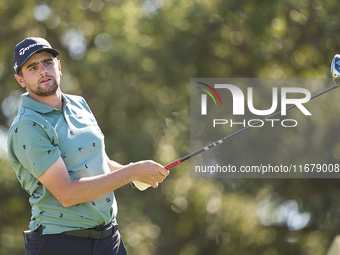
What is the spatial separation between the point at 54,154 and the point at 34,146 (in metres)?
0.06

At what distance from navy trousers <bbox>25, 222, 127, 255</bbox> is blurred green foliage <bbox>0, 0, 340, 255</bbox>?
416cm

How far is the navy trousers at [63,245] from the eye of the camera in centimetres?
167

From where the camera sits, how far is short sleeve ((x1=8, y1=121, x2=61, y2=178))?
1.62m

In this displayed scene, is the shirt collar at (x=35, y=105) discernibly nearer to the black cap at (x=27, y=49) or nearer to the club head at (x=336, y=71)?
the black cap at (x=27, y=49)

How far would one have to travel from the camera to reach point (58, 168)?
1.64 metres

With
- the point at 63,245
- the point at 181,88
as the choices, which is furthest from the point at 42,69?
the point at 181,88

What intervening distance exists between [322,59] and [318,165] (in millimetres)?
1182

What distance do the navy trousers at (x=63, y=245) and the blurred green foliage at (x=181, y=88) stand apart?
416cm

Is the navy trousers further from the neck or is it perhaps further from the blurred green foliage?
the blurred green foliage

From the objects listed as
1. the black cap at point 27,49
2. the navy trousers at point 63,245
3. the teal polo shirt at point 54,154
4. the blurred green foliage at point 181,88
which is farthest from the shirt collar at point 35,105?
the blurred green foliage at point 181,88

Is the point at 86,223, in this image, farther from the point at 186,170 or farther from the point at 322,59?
the point at 322,59

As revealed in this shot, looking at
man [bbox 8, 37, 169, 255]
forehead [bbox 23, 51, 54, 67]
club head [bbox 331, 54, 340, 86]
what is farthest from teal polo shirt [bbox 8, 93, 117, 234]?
club head [bbox 331, 54, 340, 86]

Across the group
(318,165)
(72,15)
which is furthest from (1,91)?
(318,165)

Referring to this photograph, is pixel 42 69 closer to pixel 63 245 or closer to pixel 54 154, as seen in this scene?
pixel 54 154
